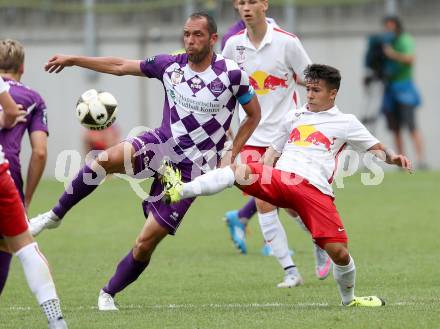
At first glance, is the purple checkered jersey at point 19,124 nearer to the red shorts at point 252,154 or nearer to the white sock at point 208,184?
the white sock at point 208,184

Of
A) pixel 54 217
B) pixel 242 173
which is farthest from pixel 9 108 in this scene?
pixel 54 217

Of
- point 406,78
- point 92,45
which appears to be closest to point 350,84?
point 406,78

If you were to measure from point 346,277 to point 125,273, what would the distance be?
166 centimetres

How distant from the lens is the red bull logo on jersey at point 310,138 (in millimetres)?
7981

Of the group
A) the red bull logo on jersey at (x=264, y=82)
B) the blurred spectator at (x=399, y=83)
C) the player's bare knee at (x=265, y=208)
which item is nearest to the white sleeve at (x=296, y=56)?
the red bull logo on jersey at (x=264, y=82)

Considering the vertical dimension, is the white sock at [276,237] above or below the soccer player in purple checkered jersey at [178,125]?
below

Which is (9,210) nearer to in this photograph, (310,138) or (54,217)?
(54,217)

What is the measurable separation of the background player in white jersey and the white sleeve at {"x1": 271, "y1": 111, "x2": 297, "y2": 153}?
7.77 feet

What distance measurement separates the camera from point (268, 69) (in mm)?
9867

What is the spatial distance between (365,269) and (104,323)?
3.47m

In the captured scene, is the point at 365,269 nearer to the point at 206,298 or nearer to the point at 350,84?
the point at 206,298

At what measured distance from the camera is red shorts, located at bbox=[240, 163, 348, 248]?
24.9 ft

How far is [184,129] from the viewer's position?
818cm

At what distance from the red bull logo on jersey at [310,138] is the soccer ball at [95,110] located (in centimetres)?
141
